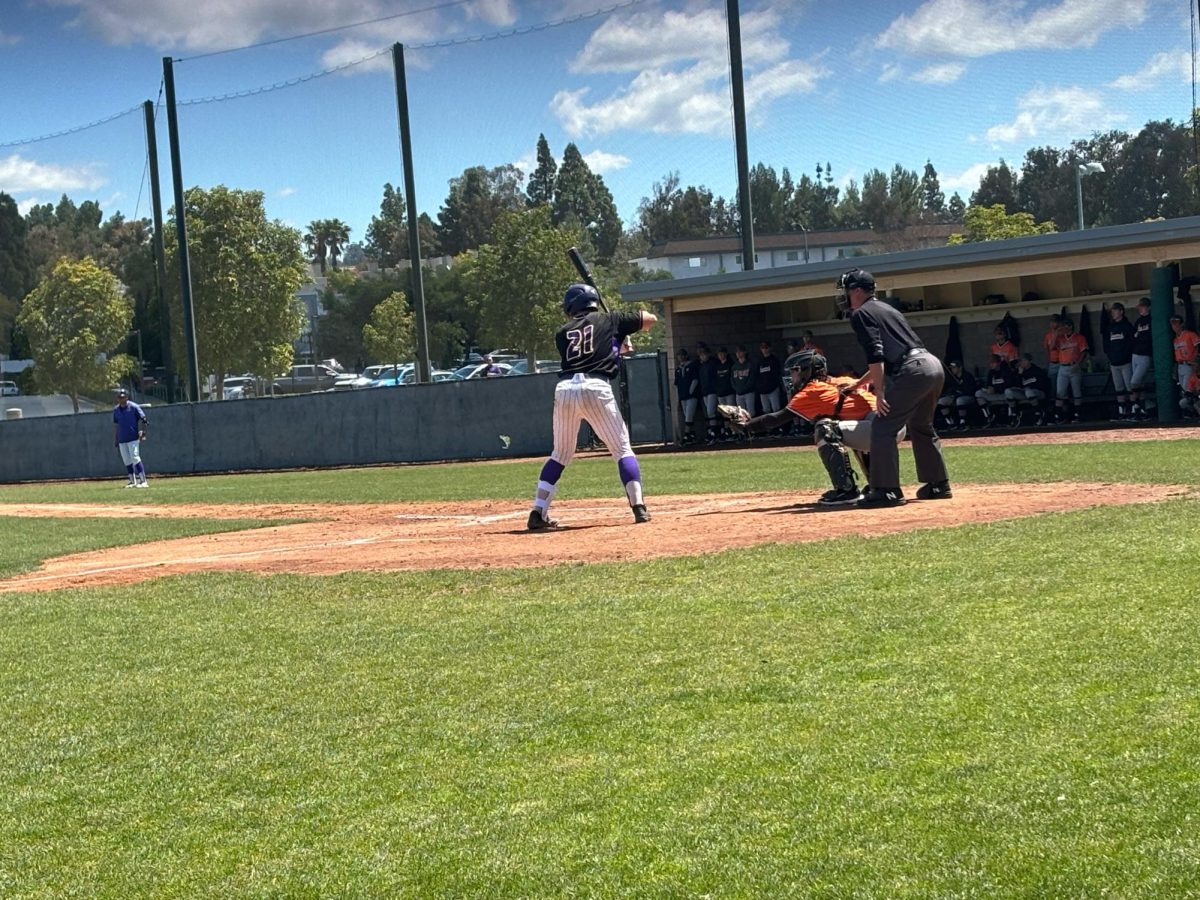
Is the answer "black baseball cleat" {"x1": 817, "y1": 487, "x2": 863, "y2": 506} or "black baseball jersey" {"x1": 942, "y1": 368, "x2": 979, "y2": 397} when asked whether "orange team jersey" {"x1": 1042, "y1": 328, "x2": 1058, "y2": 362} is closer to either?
"black baseball jersey" {"x1": 942, "y1": 368, "x2": 979, "y2": 397}

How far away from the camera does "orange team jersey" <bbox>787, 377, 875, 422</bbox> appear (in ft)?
36.7

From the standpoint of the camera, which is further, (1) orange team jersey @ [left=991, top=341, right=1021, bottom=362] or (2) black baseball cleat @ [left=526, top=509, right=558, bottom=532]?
(1) orange team jersey @ [left=991, top=341, right=1021, bottom=362]

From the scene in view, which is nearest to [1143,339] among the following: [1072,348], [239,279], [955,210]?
[1072,348]

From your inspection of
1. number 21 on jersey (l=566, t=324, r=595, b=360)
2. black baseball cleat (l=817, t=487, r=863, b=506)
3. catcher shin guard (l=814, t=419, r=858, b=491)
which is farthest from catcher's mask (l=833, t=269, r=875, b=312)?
number 21 on jersey (l=566, t=324, r=595, b=360)

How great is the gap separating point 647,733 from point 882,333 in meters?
6.22

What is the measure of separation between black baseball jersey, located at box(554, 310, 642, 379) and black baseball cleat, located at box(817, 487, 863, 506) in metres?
1.99

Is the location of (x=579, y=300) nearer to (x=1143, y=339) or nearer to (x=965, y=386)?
(x=1143, y=339)

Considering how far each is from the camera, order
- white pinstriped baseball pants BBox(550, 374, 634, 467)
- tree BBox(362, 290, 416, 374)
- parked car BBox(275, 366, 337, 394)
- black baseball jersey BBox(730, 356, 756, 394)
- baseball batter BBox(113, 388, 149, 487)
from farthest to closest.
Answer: parked car BBox(275, 366, 337, 394) → tree BBox(362, 290, 416, 374) → baseball batter BBox(113, 388, 149, 487) → black baseball jersey BBox(730, 356, 756, 394) → white pinstriped baseball pants BBox(550, 374, 634, 467)

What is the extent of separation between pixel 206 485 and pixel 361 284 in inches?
1972

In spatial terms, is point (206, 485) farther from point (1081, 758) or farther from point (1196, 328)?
point (1081, 758)

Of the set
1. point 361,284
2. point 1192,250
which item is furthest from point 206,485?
point 361,284

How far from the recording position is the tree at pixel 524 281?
54.4 m

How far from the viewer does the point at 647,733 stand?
15.3 ft

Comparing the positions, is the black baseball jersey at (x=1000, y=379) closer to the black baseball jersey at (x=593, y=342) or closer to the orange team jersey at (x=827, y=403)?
the orange team jersey at (x=827, y=403)
